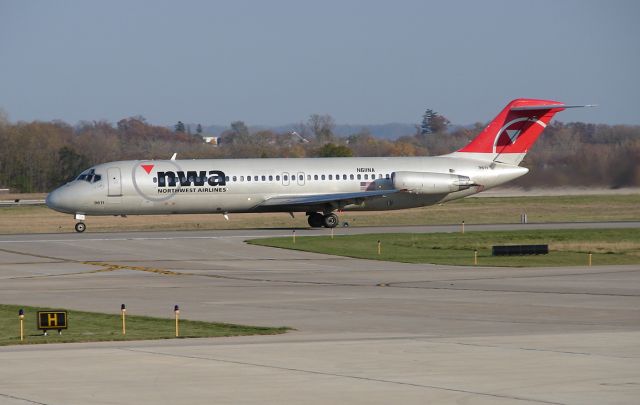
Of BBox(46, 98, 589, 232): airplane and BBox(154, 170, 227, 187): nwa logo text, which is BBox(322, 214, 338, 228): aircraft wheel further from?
BBox(154, 170, 227, 187): nwa logo text

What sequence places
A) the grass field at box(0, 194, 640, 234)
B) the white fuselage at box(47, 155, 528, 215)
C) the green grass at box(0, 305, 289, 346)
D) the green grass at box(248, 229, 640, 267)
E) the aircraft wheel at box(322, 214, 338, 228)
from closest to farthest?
the green grass at box(0, 305, 289, 346) → the green grass at box(248, 229, 640, 267) → the white fuselage at box(47, 155, 528, 215) → the aircraft wheel at box(322, 214, 338, 228) → the grass field at box(0, 194, 640, 234)

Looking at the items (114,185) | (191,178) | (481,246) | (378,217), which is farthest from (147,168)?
(481,246)

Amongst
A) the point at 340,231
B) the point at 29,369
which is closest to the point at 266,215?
the point at 340,231

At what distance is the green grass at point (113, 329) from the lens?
24.2 m

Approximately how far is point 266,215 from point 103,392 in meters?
58.4

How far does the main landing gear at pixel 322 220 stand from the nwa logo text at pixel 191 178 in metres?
5.44

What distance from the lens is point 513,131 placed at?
63.7 m

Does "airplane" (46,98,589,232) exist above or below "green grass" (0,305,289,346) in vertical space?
above

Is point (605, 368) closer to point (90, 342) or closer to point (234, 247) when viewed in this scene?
point (90, 342)

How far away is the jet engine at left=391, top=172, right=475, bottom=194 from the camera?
61.1m

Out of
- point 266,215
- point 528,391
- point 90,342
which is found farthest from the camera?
point 266,215

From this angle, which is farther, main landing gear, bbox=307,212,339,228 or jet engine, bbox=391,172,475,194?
main landing gear, bbox=307,212,339,228

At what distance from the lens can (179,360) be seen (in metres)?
20.5

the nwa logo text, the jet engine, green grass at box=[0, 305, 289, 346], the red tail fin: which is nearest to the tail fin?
the red tail fin
